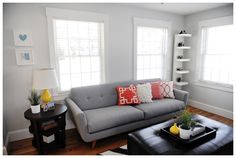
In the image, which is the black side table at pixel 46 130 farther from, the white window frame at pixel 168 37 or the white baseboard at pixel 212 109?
the white baseboard at pixel 212 109

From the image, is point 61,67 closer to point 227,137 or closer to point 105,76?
point 105,76

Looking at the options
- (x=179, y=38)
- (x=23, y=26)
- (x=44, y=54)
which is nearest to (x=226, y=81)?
(x=179, y=38)

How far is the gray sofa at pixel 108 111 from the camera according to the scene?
7.35ft

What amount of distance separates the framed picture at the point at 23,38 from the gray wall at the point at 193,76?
3.71 meters

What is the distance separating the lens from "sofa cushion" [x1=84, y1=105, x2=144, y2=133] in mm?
2242

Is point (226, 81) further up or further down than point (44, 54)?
further down

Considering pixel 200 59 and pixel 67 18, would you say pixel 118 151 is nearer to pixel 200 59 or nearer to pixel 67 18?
pixel 67 18

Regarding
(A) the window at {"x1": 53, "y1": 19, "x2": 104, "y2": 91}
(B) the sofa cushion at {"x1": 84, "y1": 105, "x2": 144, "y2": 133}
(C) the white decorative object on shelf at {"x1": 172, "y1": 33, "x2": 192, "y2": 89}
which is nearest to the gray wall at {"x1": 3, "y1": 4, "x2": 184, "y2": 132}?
(A) the window at {"x1": 53, "y1": 19, "x2": 104, "y2": 91}

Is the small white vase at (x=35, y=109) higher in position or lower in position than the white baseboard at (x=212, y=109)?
higher

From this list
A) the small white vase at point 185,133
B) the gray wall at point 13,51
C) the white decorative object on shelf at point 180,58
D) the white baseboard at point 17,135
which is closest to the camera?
the small white vase at point 185,133

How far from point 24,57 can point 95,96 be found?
1.33 m

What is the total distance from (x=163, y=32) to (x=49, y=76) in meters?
2.96

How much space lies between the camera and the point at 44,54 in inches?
104

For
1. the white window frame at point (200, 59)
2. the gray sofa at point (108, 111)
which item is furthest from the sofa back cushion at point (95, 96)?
the white window frame at point (200, 59)
